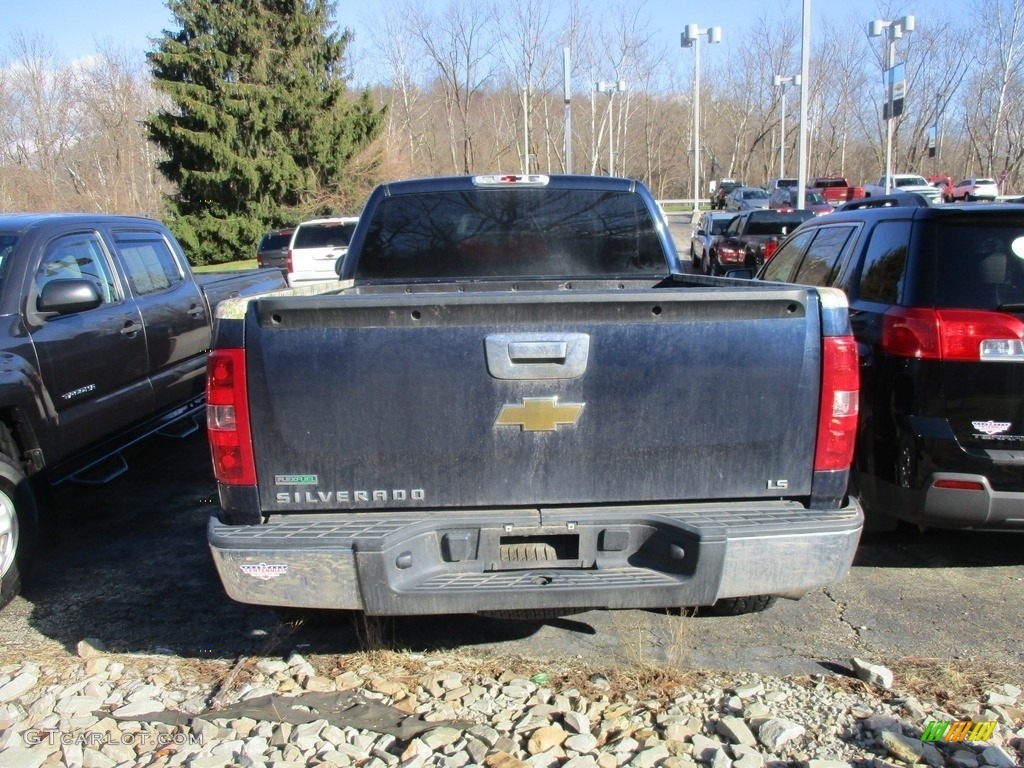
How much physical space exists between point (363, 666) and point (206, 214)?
33.3m

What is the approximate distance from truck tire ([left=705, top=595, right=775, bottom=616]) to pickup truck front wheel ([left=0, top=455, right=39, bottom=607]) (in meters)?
→ 3.51

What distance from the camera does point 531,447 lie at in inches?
122

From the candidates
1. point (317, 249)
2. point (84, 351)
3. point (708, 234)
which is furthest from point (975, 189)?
point (84, 351)

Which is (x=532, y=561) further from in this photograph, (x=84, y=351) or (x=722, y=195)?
(x=722, y=195)

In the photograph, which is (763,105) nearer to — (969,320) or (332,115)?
(332,115)

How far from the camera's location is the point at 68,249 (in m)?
5.71

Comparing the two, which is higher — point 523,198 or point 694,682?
point 523,198

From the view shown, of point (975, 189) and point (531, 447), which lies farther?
point (975, 189)

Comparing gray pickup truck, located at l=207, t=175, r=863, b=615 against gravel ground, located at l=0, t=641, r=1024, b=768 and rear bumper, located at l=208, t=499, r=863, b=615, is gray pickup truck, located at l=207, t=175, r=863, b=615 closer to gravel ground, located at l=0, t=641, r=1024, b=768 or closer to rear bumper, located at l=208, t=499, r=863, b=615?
rear bumper, located at l=208, t=499, r=863, b=615

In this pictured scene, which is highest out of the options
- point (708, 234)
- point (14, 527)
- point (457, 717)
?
point (708, 234)

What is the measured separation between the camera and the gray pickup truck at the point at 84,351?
470 centimetres

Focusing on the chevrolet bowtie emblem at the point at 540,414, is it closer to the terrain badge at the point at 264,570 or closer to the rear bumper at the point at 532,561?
the rear bumper at the point at 532,561

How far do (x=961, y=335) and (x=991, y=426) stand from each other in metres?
0.45

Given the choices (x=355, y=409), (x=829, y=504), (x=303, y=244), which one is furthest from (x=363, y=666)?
(x=303, y=244)
